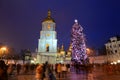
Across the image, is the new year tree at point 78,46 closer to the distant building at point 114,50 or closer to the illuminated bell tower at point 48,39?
the distant building at point 114,50

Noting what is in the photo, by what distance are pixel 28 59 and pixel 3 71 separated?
346ft

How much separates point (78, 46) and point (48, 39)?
30.6 metres

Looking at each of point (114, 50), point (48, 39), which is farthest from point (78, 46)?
point (114, 50)

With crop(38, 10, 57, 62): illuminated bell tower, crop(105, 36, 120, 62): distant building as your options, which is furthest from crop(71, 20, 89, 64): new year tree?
crop(38, 10, 57, 62): illuminated bell tower

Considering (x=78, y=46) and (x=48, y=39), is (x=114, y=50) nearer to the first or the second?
(x=48, y=39)

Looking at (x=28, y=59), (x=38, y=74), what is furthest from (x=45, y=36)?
(x=38, y=74)

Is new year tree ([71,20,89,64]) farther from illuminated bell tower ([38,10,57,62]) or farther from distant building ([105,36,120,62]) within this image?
illuminated bell tower ([38,10,57,62])

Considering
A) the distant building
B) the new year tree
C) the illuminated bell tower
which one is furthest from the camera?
the illuminated bell tower

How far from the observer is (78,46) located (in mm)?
66938

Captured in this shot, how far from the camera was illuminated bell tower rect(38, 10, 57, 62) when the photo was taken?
93.8 metres

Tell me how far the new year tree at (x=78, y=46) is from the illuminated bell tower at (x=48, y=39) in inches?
1022

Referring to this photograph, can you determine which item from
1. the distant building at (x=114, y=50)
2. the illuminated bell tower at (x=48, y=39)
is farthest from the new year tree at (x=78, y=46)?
the illuminated bell tower at (x=48, y=39)

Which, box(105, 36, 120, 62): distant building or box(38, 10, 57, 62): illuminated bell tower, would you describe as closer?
box(105, 36, 120, 62): distant building

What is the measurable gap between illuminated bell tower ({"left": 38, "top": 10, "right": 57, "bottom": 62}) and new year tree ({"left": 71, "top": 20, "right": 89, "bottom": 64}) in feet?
85.1
